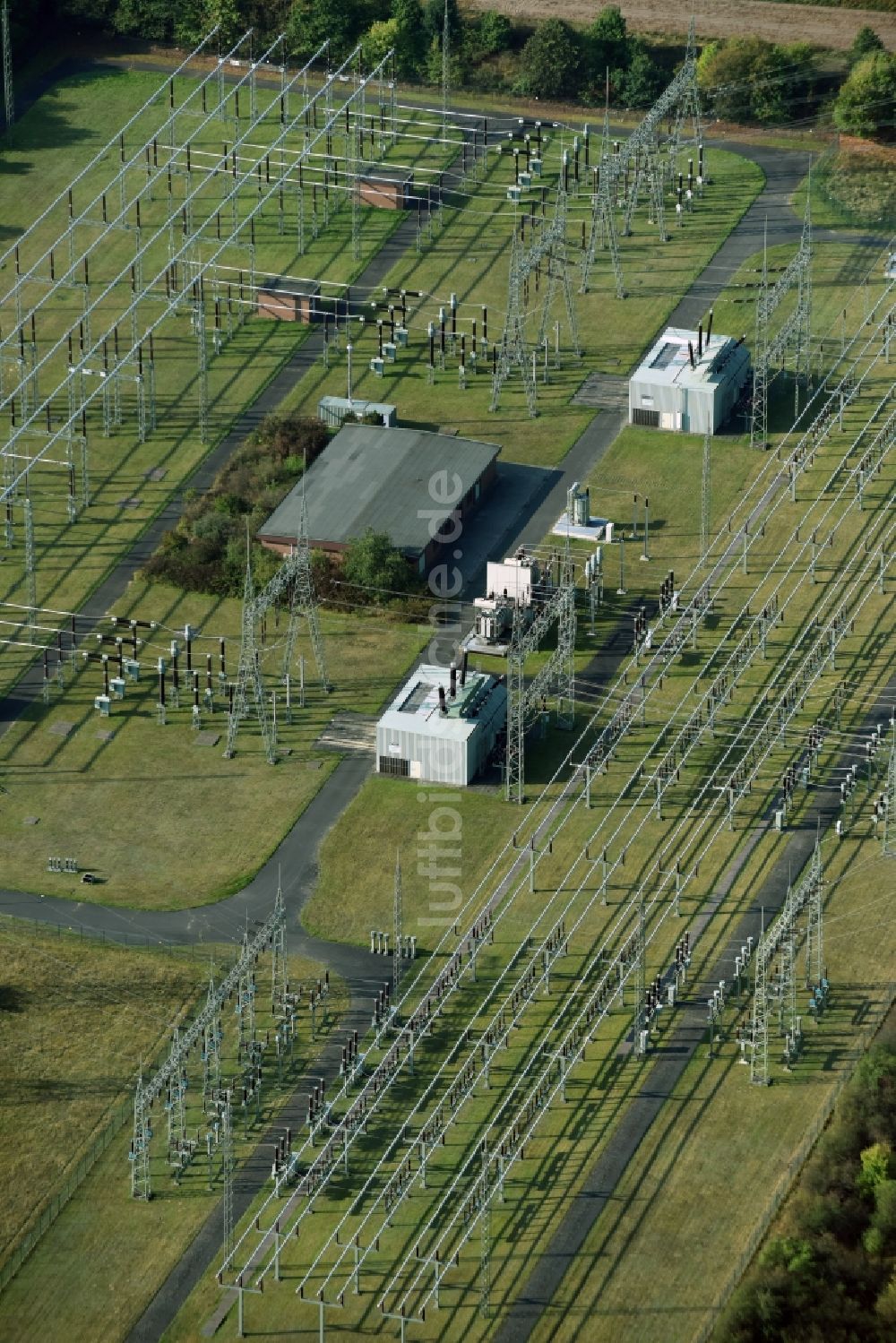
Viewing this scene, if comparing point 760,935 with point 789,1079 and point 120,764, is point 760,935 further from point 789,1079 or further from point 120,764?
point 120,764

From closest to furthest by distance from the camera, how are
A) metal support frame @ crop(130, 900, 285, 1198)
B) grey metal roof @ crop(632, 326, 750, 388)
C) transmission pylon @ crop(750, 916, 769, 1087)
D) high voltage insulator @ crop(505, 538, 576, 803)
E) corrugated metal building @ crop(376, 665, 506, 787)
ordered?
metal support frame @ crop(130, 900, 285, 1198)
transmission pylon @ crop(750, 916, 769, 1087)
high voltage insulator @ crop(505, 538, 576, 803)
corrugated metal building @ crop(376, 665, 506, 787)
grey metal roof @ crop(632, 326, 750, 388)

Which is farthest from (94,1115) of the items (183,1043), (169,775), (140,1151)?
(169,775)

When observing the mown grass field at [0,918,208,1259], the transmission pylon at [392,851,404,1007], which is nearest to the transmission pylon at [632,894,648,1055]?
the transmission pylon at [392,851,404,1007]

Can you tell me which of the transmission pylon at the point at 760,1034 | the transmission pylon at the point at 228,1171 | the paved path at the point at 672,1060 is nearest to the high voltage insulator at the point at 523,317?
the paved path at the point at 672,1060

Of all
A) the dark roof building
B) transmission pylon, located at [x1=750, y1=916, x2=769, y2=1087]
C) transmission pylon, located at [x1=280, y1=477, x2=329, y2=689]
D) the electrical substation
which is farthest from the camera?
the dark roof building

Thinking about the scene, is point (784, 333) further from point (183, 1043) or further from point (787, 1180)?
point (183, 1043)

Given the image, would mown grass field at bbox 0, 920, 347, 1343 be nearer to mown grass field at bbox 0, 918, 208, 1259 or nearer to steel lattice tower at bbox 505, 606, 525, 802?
mown grass field at bbox 0, 918, 208, 1259
